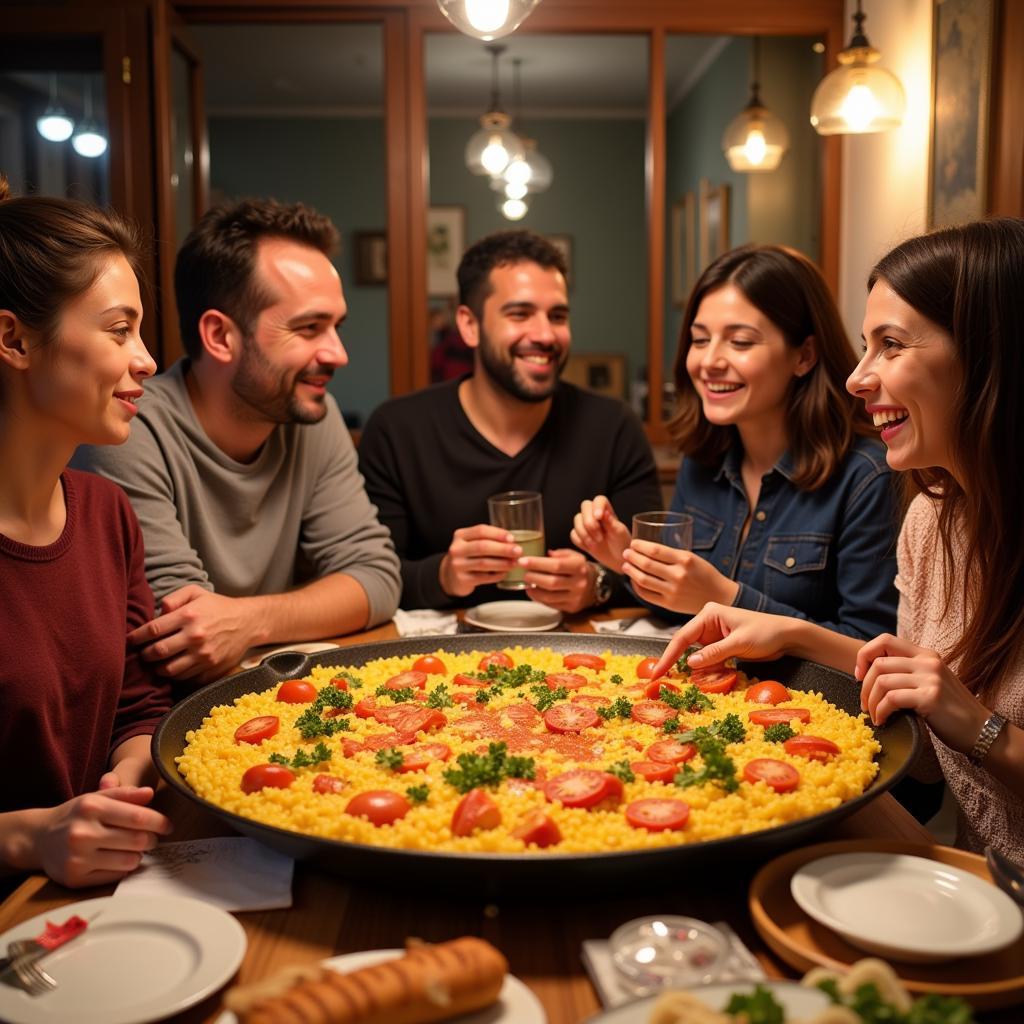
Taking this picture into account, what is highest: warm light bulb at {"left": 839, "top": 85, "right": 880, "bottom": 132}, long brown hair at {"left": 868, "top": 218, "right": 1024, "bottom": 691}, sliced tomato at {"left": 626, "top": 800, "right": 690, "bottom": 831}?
warm light bulb at {"left": 839, "top": 85, "right": 880, "bottom": 132}

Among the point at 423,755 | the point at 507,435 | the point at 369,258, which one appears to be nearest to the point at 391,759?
the point at 423,755

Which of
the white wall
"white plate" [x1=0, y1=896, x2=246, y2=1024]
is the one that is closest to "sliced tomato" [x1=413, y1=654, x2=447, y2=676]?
"white plate" [x1=0, y1=896, x2=246, y2=1024]

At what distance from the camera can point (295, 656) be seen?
6.02ft

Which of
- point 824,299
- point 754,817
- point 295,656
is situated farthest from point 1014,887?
point 824,299

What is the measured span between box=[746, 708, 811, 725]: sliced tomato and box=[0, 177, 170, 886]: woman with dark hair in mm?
889

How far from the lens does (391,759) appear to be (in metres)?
1.41

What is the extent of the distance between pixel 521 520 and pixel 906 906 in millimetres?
1389

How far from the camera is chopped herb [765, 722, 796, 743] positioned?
150 centimetres

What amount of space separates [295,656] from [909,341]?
1110 mm

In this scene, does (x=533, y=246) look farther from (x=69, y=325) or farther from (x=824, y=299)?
(x=69, y=325)

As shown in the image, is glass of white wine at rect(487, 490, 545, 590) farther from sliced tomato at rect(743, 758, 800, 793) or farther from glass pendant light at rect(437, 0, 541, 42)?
sliced tomato at rect(743, 758, 800, 793)

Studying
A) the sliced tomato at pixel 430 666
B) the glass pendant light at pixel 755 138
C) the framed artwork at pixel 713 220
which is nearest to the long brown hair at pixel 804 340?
the sliced tomato at pixel 430 666

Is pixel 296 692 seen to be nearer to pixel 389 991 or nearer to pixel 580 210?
pixel 389 991

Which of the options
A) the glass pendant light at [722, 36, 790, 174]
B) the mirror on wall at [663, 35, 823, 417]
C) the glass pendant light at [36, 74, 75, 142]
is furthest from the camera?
the mirror on wall at [663, 35, 823, 417]
